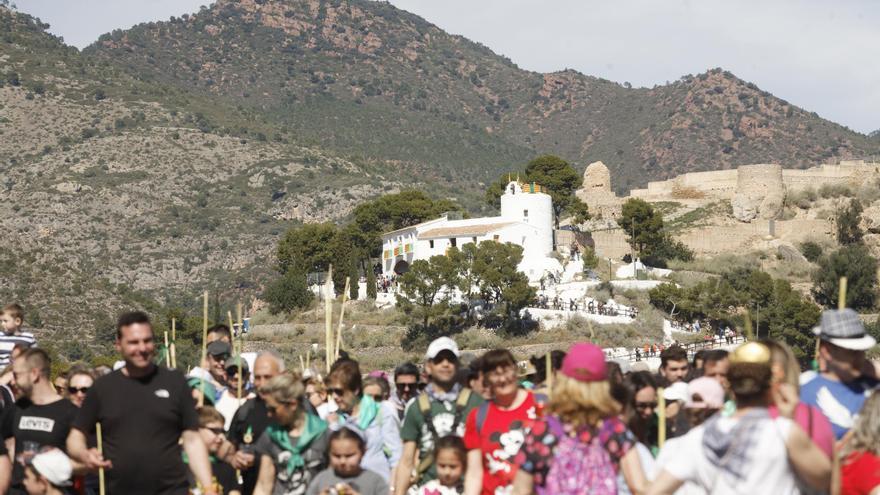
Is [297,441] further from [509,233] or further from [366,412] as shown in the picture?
[509,233]

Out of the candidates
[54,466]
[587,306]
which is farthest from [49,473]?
[587,306]

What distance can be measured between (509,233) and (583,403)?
5275cm

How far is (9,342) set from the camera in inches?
489

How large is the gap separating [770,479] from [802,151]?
147m

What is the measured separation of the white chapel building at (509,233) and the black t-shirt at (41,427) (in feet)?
164

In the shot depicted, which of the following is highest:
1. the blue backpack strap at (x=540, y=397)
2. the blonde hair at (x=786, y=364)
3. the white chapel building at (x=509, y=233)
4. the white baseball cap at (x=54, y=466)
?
the white chapel building at (x=509, y=233)

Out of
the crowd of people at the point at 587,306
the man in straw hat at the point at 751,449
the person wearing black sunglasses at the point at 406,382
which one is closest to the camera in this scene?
the man in straw hat at the point at 751,449

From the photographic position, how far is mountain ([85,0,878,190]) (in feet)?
485

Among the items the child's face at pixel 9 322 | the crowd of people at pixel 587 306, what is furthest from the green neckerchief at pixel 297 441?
the crowd of people at pixel 587 306

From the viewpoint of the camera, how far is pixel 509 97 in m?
188

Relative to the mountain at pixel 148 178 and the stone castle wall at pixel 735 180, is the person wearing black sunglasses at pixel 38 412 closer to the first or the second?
the mountain at pixel 148 178

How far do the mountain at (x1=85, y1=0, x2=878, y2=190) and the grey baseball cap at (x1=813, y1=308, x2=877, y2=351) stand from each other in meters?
123

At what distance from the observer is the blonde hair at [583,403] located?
7125 mm

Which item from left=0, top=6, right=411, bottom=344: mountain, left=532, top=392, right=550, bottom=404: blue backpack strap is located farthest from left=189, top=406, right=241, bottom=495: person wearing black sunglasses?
left=0, top=6, right=411, bottom=344: mountain
